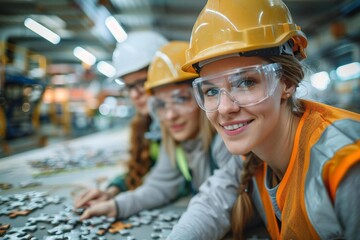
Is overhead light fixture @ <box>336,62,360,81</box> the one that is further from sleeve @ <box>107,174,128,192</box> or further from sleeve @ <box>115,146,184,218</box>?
sleeve @ <box>107,174,128,192</box>

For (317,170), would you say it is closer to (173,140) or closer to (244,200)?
(244,200)

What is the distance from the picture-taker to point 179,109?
2539 mm

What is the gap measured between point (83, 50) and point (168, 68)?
510cm

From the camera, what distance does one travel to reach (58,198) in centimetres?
256

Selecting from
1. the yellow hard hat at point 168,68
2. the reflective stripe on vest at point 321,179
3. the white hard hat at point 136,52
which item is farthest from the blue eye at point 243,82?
the white hard hat at point 136,52

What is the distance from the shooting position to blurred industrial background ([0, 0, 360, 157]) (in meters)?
2.26

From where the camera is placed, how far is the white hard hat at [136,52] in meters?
3.50

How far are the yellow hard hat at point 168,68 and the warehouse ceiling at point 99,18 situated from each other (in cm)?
103

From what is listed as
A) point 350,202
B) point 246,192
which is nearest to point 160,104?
point 246,192

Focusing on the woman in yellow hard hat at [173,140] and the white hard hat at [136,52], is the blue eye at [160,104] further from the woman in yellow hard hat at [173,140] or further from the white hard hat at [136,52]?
the white hard hat at [136,52]

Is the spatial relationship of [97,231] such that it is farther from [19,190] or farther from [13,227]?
[19,190]

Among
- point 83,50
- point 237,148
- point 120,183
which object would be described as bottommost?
point 120,183

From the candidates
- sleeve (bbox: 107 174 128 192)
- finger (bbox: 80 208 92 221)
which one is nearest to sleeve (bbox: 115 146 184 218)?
finger (bbox: 80 208 92 221)

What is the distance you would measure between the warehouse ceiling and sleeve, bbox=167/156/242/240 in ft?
6.86
